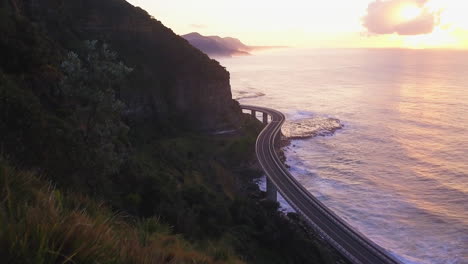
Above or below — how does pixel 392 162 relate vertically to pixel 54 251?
below

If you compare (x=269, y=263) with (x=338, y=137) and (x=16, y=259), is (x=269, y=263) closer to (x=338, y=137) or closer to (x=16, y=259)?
(x=16, y=259)

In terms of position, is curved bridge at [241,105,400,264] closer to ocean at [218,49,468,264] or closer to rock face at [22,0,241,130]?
ocean at [218,49,468,264]

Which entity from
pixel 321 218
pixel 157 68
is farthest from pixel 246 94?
pixel 321 218

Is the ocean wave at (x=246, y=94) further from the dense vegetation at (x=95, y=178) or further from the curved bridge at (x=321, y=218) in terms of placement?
the dense vegetation at (x=95, y=178)

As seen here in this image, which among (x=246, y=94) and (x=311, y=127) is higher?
(x=246, y=94)

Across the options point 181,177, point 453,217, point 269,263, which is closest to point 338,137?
point 453,217

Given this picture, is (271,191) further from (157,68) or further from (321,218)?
(157,68)
